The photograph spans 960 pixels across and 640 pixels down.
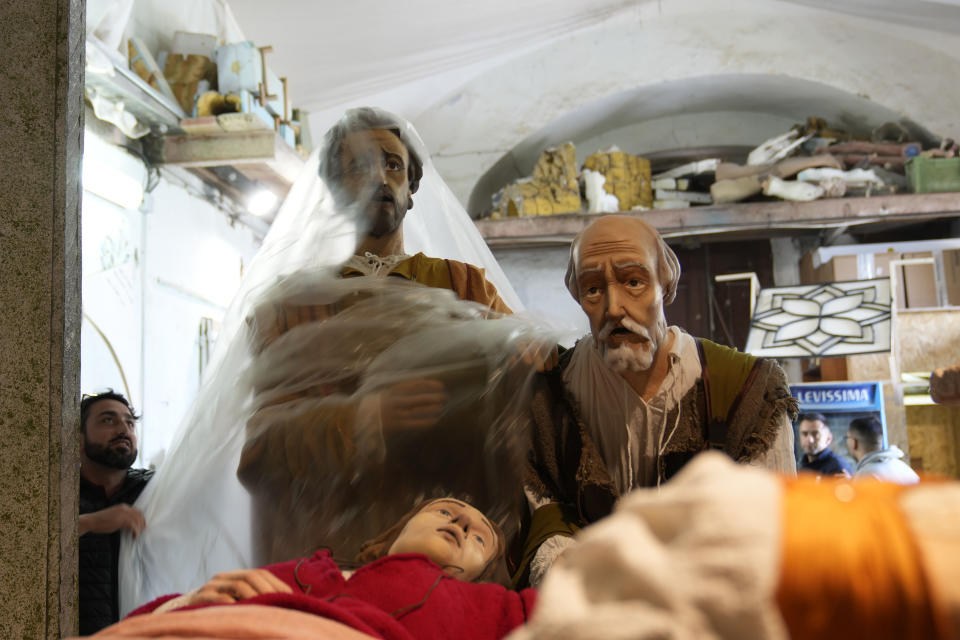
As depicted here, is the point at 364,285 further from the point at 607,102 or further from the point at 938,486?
the point at 607,102

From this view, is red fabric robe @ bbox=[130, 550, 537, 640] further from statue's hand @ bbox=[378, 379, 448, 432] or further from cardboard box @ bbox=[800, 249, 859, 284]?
cardboard box @ bbox=[800, 249, 859, 284]

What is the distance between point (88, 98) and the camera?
15.4 feet

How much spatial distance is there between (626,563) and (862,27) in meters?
8.43

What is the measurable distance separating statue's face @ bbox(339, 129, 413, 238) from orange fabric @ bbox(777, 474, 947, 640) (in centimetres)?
192

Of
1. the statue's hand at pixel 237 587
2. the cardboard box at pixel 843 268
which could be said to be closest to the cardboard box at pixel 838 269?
the cardboard box at pixel 843 268

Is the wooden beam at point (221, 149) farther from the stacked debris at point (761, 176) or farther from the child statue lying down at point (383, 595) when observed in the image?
the child statue lying down at point (383, 595)

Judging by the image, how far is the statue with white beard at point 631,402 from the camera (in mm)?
2018

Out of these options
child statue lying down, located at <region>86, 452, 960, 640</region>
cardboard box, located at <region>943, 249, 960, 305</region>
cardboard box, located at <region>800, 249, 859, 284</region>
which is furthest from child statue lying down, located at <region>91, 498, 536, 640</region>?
cardboard box, located at <region>943, 249, 960, 305</region>

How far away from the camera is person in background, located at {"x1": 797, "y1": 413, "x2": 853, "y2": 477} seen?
5.03 metres

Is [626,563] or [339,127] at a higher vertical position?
[339,127]

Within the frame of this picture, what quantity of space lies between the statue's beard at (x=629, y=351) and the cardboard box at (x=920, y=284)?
6.32m

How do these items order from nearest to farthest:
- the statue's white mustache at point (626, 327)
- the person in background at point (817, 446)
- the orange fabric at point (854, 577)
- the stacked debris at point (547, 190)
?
the orange fabric at point (854, 577) < the statue's white mustache at point (626, 327) < the person in background at point (817, 446) < the stacked debris at point (547, 190)

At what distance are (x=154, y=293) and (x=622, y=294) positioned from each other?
4.34m

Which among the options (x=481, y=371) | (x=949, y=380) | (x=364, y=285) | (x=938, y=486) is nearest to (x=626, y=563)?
(x=938, y=486)
